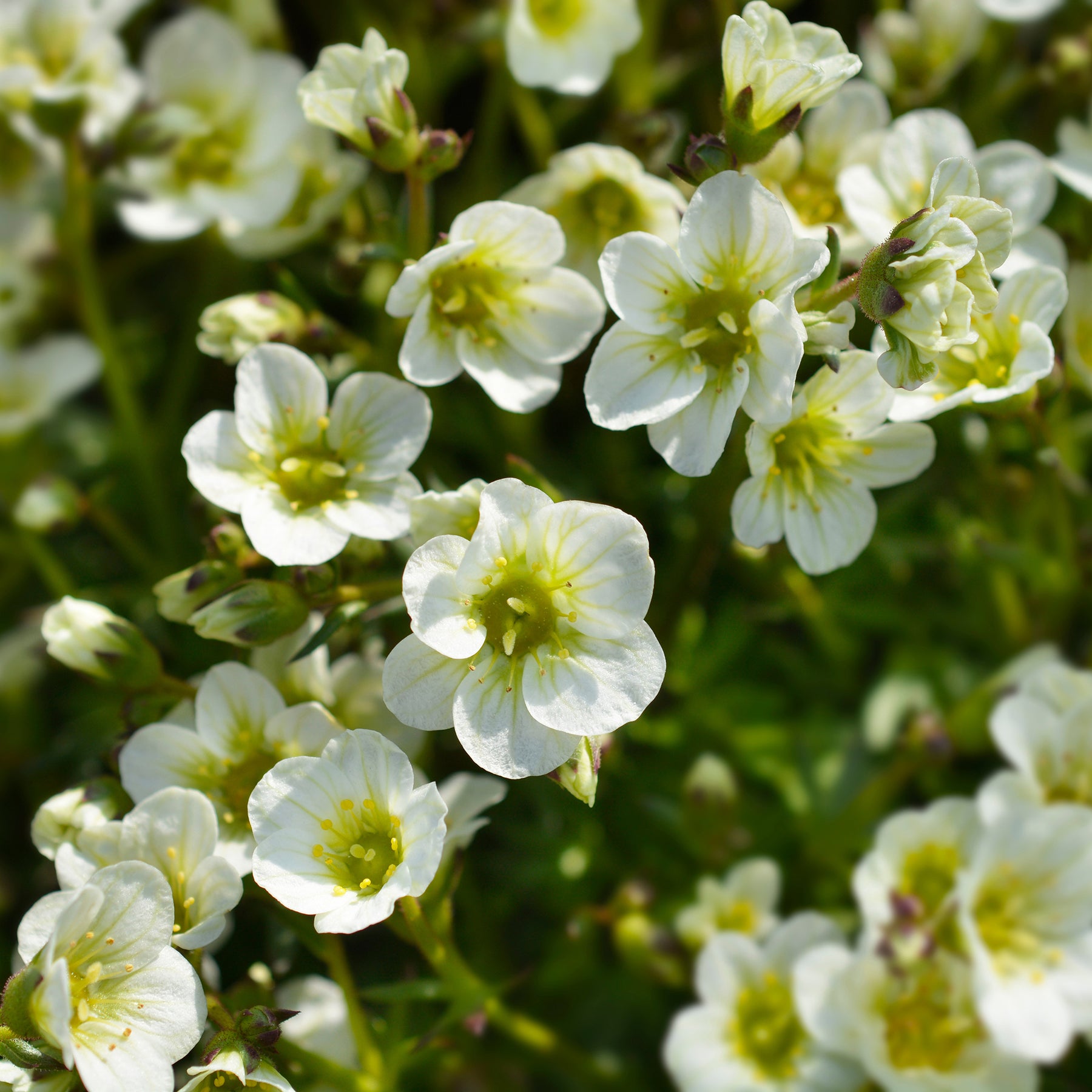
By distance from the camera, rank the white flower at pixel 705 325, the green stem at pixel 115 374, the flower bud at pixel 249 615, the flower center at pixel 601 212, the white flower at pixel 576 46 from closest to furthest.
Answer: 1. the white flower at pixel 705 325
2. the flower bud at pixel 249 615
3. the flower center at pixel 601 212
4. the white flower at pixel 576 46
5. the green stem at pixel 115 374

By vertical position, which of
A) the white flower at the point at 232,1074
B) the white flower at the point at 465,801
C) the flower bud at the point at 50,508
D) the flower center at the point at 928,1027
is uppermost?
the flower bud at the point at 50,508

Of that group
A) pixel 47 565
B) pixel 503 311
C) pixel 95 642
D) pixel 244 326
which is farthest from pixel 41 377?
pixel 503 311

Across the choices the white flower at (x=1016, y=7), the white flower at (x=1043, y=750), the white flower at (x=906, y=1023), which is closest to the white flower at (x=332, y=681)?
the white flower at (x=906, y=1023)

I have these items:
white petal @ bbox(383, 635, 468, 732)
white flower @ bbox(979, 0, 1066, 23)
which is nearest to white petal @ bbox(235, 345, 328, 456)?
white petal @ bbox(383, 635, 468, 732)

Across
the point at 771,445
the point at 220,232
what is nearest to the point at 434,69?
the point at 220,232

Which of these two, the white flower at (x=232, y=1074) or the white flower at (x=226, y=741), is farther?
the white flower at (x=226, y=741)

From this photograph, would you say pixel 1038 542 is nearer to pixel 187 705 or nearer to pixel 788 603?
pixel 788 603

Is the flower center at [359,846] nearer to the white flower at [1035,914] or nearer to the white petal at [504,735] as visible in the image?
the white petal at [504,735]
